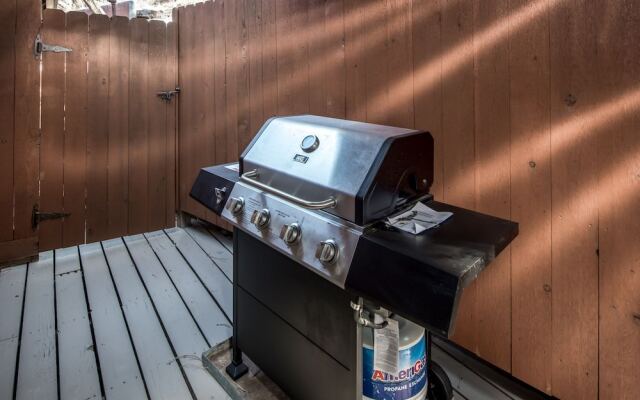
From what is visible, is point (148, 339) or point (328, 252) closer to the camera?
point (328, 252)

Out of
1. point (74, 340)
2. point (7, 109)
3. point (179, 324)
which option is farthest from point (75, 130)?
point (179, 324)

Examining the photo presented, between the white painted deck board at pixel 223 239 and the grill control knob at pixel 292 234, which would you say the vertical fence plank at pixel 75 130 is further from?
the grill control knob at pixel 292 234

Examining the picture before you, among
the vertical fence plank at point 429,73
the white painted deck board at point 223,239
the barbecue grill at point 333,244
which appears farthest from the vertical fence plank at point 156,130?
the vertical fence plank at point 429,73

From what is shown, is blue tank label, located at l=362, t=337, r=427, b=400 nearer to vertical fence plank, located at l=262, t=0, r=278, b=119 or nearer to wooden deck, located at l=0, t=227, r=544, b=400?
wooden deck, located at l=0, t=227, r=544, b=400

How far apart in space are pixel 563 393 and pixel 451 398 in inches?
14.5

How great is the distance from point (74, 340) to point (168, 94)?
6.51ft

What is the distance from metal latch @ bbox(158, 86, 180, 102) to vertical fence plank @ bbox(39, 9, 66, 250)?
65cm

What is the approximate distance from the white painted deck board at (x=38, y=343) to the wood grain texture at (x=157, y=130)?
90cm

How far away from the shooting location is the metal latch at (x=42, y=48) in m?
2.42

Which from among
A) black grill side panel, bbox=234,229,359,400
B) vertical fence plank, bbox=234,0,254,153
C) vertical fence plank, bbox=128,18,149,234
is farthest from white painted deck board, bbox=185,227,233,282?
black grill side panel, bbox=234,229,359,400

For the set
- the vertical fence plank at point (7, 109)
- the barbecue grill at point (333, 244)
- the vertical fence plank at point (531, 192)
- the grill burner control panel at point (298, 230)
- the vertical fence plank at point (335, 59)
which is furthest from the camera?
the vertical fence plank at point (7, 109)

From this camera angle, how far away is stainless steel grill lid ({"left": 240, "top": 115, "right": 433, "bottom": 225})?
0.95 metres

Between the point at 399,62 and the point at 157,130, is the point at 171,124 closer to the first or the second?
the point at 157,130

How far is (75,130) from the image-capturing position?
2693 millimetres
